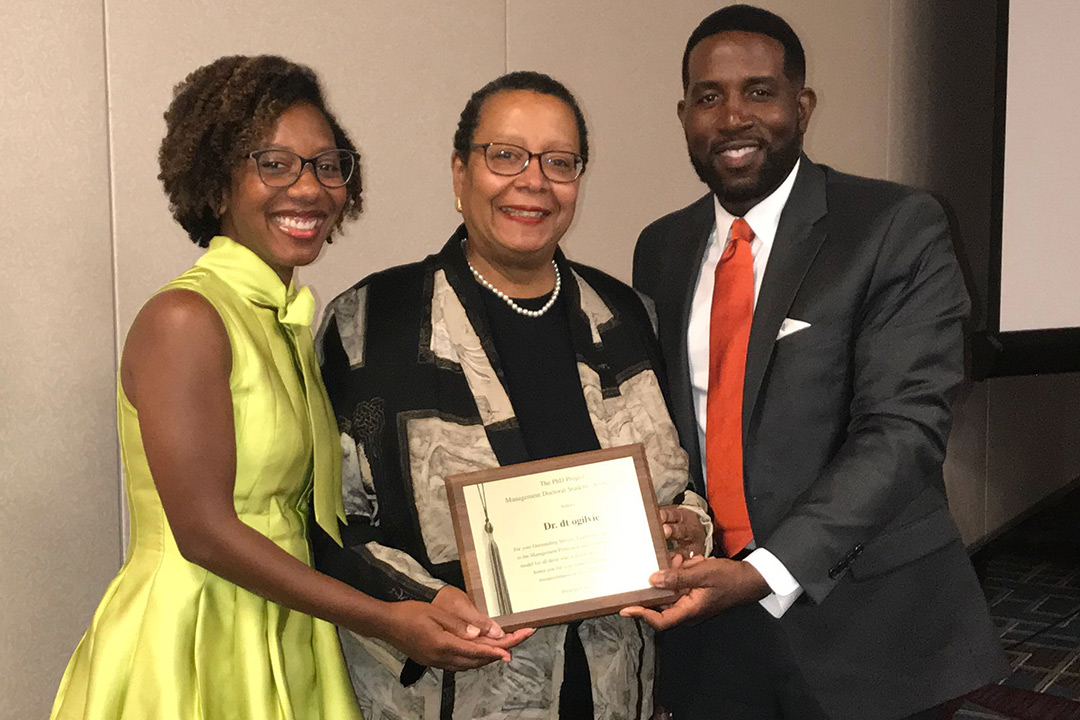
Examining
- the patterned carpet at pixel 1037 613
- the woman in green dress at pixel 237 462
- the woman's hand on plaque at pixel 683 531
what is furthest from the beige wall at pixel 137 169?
the patterned carpet at pixel 1037 613

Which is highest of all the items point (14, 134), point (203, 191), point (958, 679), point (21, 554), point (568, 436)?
point (14, 134)

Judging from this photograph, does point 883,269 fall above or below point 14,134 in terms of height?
below

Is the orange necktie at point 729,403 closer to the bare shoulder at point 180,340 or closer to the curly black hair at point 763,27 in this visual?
the curly black hair at point 763,27

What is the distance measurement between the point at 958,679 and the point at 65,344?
1.97 m

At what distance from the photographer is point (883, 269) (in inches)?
84.4

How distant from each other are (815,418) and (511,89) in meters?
0.86

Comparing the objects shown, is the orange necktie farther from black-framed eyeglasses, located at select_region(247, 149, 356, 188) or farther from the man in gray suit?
black-framed eyeglasses, located at select_region(247, 149, 356, 188)

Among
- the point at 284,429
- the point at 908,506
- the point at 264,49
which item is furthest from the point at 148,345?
the point at 908,506

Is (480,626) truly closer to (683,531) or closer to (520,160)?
(683,531)

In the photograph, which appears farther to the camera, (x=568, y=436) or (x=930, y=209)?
(x=930, y=209)

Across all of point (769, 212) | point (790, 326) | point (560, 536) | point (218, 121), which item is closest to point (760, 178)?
point (769, 212)

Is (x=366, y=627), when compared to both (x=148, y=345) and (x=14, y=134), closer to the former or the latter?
(x=148, y=345)

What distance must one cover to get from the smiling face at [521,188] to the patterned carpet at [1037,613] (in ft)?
9.73

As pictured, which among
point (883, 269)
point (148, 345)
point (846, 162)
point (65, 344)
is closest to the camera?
point (148, 345)
